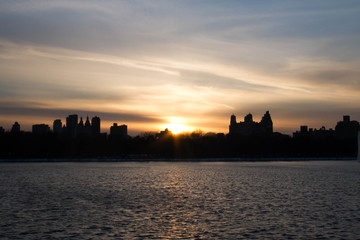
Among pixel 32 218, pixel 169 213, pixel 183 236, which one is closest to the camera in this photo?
pixel 183 236

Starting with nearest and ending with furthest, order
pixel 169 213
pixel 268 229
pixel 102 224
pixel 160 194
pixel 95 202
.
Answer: pixel 268 229 → pixel 102 224 → pixel 169 213 → pixel 95 202 → pixel 160 194

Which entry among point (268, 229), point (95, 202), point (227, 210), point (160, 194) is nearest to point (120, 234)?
point (268, 229)

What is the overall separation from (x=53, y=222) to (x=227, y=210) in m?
13.4

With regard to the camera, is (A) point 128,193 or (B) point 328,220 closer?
(B) point 328,220

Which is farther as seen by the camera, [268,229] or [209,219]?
[209,219]

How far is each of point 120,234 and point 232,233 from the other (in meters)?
6.37

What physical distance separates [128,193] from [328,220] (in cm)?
2539

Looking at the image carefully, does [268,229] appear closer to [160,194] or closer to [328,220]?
[328,220]

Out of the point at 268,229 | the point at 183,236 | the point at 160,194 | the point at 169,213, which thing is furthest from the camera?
the point at 160,194

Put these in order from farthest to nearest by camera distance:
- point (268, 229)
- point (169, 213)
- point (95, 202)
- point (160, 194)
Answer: point (160, 194), point (95, 202), point (169, 213), point (268, 229)

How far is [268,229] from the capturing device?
2875 cm

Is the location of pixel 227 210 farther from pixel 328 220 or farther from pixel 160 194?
A: pixel 160 194

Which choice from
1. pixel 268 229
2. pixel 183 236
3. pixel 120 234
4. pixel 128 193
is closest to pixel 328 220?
pixel 268 229

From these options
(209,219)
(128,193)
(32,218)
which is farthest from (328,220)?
(128,193)
